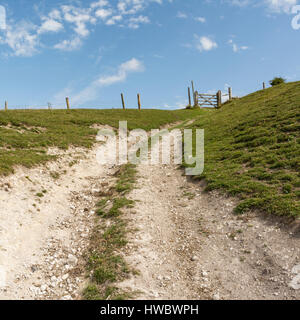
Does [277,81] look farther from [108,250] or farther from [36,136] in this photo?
[108,250]

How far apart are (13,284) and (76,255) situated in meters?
2.15

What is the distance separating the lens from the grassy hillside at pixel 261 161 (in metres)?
9.52

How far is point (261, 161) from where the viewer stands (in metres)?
12.8

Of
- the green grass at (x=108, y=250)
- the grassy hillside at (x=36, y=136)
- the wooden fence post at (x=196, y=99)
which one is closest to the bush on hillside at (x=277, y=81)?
the wooden fence post at (x=196, y=99)

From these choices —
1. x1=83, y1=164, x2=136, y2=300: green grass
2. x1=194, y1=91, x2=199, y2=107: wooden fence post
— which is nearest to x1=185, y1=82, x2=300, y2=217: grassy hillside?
x1=83, y1=164, x2=136, y2=300: green grass

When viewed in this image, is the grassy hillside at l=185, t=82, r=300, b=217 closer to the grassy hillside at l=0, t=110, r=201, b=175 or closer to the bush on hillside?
the grassy hillside at l=0, t=110, r=201, b=175

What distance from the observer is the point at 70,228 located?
34.9ft

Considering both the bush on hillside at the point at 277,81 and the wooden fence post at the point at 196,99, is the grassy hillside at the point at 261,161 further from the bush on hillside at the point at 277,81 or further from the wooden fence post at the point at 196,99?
the wooden fence post at the point at 196,99

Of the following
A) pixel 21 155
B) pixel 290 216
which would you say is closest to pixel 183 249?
pixel 290 216

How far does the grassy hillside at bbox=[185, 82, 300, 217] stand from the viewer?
31.2 feet

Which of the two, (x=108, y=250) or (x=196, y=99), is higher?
(x=196, y=99)

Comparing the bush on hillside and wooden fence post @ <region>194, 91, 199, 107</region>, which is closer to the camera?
the bush on hillside

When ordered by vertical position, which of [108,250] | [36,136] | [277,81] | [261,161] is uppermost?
[277,81]

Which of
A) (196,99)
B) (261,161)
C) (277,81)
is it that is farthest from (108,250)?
(196,99)
